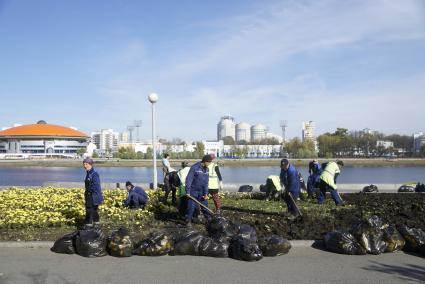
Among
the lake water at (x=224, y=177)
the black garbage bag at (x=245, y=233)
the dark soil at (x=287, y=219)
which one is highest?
the black garbage bag at (x=245, y=233)

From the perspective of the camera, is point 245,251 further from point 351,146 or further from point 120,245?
point 351,146

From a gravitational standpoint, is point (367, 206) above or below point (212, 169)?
below

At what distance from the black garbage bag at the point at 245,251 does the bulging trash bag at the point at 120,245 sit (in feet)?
4.92

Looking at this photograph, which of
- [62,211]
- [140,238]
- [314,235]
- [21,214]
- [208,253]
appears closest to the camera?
[208,253]

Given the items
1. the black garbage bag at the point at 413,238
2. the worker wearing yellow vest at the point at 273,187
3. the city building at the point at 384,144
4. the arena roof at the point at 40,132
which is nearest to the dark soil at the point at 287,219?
the worker wearing yellow vest at the point at 273,187

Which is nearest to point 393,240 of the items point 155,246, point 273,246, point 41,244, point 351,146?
point 273,246

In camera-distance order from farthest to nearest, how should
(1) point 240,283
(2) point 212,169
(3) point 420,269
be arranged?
(2) point 212,169
(3) point 420,269
(1) point 240,283

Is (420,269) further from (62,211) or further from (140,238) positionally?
(62,211)

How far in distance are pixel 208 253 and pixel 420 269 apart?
113 inches

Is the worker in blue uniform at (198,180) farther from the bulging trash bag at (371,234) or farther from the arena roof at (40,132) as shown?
the arena roof at (40,132)

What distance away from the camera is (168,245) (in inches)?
259

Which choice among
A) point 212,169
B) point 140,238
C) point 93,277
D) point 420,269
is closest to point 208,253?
point 140,238

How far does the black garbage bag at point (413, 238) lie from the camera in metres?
6.61

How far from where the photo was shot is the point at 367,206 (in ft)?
35.4
